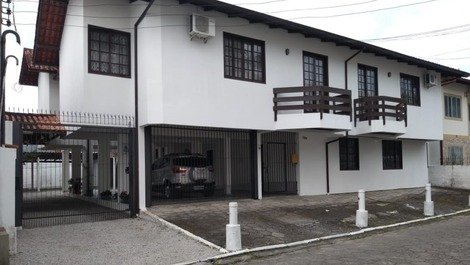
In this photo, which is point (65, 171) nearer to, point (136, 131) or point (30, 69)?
point (30, 69)

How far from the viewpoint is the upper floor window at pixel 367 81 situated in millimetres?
19417

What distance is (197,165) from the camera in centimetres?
1547

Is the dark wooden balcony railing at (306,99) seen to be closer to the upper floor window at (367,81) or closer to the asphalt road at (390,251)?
the upper floor window at (367,81)

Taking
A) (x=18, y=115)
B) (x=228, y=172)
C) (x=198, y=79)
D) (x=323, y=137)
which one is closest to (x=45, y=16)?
(x=18, y=115)

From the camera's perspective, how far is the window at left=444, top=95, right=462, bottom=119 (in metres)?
25.5

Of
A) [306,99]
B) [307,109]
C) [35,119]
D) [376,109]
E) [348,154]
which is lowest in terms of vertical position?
[348,154]

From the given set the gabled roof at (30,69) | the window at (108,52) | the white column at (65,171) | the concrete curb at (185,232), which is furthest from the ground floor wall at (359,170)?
the white column at (65,171)

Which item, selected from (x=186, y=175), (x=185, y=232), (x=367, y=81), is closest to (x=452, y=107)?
(x=367, y=81)

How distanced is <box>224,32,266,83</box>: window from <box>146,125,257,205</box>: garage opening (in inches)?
76.3

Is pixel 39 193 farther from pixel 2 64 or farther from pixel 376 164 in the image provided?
pixel 376 164

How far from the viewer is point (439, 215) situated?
15.3 metres

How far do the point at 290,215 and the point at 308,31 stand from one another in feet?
22.1

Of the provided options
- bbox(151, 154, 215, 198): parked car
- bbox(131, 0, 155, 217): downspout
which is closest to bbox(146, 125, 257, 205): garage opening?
bbox(151, 154, 215, 198): parked car

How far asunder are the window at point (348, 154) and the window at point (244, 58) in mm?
5662
